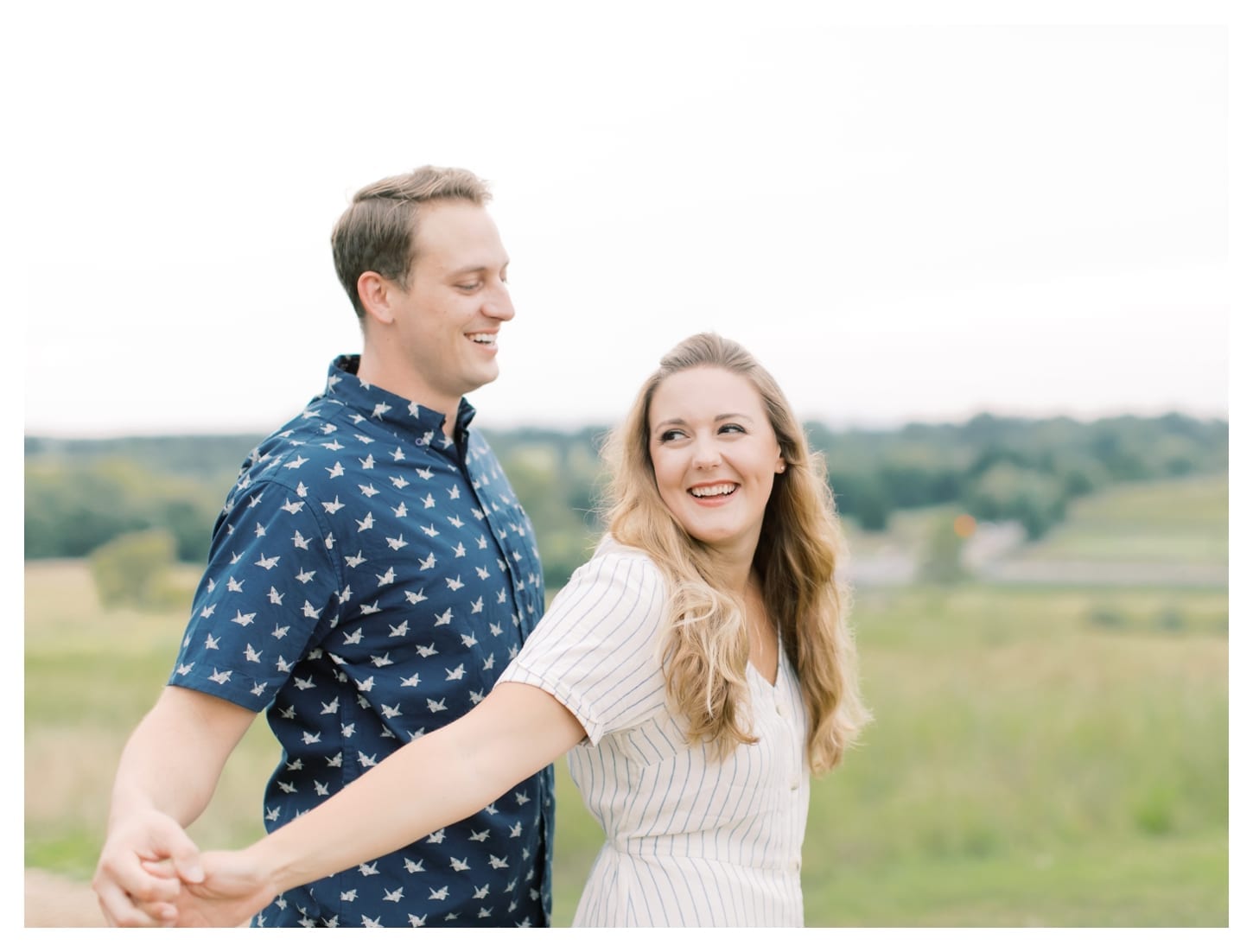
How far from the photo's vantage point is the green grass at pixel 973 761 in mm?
7055

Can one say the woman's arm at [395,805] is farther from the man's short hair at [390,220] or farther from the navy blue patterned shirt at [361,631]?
the man's short hair at [390,220]

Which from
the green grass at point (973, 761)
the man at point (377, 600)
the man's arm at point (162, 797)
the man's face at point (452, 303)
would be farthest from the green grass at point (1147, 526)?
the man's arm at point (162, 797)

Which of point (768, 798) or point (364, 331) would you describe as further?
point (364, 331)

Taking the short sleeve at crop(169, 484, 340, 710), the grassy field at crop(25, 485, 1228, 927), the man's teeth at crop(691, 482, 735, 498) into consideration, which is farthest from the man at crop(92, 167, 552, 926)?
the grassy field at crop(25, 485, 1228, 927)

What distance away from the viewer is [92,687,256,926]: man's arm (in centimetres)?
186

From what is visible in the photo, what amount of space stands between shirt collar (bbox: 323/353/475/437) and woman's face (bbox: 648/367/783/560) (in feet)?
1.87

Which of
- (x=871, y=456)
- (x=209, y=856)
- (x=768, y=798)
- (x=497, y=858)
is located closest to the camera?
(x=209, y=856)

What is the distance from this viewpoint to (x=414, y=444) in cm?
261

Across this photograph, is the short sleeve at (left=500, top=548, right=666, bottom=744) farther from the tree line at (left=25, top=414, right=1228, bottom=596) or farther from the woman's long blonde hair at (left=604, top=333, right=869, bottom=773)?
the tree line at (left=25, top=414, right=1228, bottom=596)

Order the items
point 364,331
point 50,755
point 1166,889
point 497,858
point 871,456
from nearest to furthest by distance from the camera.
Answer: point 497,858, point 364,331, point 1166,889, point 50,755, point 871,456

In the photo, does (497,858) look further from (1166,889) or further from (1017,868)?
(1017,868)

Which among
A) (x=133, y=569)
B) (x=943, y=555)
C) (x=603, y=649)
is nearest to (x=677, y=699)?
(x=603, y=649)

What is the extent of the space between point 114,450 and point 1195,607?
9849mm

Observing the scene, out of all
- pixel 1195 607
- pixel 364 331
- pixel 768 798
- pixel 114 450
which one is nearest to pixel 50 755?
pixel 114 450
